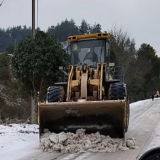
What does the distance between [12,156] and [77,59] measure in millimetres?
4327

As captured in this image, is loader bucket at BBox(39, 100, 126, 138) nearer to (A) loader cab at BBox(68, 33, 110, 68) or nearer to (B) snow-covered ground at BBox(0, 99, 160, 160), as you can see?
(B) snow-covered ground at BBox(0, 99, 160, 160)

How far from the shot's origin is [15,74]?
529 inches

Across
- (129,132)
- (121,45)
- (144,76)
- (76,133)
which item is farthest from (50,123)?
(144,76)

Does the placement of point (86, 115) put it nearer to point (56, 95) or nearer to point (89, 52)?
point (56, 95)

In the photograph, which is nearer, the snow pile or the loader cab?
the snow pile

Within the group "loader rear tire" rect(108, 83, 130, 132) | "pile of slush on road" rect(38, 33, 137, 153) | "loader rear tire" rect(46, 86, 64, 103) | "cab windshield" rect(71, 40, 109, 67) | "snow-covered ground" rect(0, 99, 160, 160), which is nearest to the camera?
"snow-covered ground" rect(0, 99, 160, 160)

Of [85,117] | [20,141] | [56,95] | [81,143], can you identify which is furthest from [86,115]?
[20,141]

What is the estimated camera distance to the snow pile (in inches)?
325

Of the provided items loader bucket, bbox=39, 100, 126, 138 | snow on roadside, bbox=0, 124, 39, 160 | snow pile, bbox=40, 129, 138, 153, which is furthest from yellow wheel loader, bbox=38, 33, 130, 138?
snow on roadside, bbox=0, 124, 39, 160

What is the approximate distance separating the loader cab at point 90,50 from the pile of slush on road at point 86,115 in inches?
16.8

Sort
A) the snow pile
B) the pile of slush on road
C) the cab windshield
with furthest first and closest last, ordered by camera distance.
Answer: the cab windshield → the pile of slush on road → the snow pile

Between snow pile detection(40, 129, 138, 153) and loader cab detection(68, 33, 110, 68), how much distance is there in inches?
109

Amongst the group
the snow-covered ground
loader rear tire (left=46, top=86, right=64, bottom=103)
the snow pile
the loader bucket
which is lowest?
the snow-covered ground

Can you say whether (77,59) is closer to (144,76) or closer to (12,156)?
(12,156)
